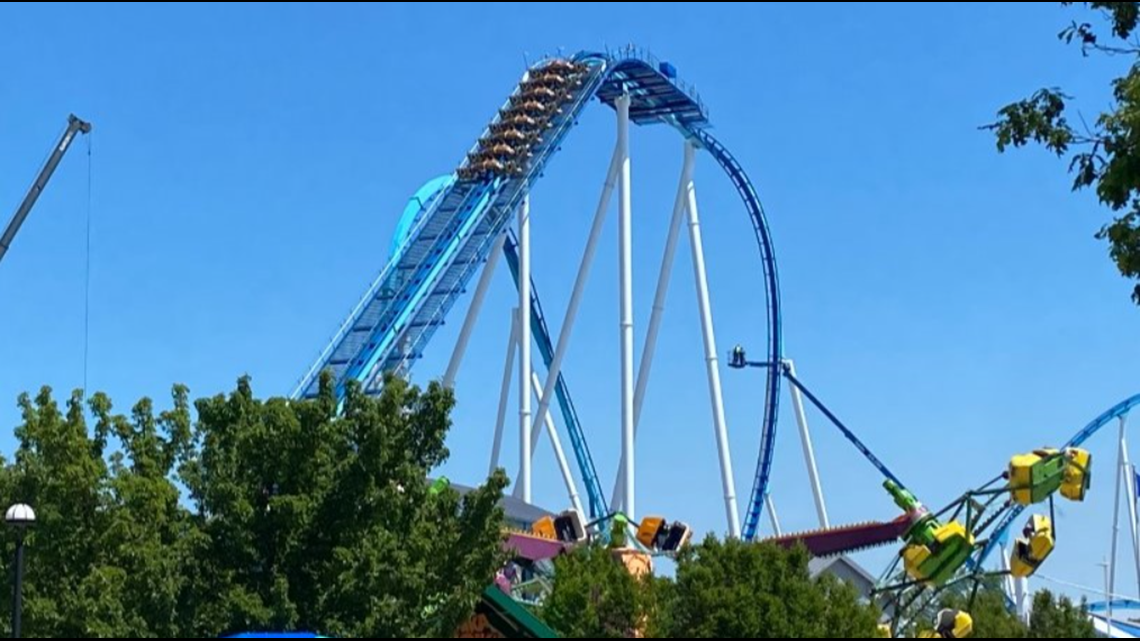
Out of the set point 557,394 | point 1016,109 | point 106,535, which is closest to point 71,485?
point 106,535

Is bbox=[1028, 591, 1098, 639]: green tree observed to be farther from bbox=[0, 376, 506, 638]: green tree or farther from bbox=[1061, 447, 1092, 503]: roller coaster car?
bbox=[0, 376, 506, 638]: green tree

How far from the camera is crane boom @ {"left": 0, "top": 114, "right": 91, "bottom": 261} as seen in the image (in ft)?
66.2

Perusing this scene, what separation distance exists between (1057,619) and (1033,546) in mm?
6384

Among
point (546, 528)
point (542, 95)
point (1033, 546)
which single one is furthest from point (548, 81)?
point (1033, 546)

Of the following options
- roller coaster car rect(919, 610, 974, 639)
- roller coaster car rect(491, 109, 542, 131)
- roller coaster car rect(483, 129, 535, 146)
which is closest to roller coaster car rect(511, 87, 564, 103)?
roller coaster car rect(491, 109, 542, 131)

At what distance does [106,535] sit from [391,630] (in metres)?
2.89

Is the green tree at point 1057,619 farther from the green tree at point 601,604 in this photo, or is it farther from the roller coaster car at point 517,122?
the roller coaster car at point 517,122

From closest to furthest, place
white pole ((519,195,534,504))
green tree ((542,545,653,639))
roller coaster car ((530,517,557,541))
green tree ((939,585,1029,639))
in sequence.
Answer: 1. green tree ((542,545,653,639))
2. green tree ((939,585,1029,639))
3. roller coaster car ((530,517,557,541))
4. white pole ((519,195,534,504))

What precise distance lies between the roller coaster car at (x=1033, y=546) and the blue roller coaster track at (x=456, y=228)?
13.7 metres

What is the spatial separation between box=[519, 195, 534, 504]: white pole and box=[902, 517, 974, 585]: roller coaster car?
49.3ft

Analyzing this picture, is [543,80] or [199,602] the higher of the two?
[543,80]

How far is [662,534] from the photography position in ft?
77.7

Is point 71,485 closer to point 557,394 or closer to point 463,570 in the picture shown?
point 463,570

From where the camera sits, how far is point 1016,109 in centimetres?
853
